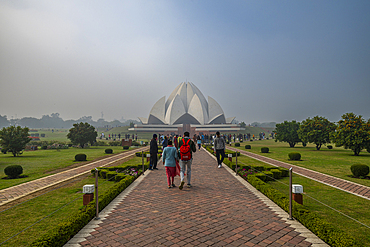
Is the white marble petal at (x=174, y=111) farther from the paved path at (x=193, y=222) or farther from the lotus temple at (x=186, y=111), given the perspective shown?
the paved path at (x=193, y=222)

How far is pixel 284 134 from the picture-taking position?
2619 centimetres

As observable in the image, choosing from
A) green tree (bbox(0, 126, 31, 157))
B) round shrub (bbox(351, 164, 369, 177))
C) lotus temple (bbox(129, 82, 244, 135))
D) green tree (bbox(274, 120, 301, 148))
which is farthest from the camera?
lotus temple (bbox(129, 82, 244, 135))

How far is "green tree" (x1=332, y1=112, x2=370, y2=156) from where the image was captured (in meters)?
16.4

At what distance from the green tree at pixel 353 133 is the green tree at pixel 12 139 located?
23.5 m

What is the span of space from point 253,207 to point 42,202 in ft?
16.7

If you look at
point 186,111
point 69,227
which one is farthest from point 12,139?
point 186,111

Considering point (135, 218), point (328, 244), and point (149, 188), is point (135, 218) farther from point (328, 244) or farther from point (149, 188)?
point (328, 244)

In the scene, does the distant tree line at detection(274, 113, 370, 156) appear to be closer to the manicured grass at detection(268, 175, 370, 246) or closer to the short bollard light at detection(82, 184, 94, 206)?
the manicured grass at detection(268, 175, 370, 246)

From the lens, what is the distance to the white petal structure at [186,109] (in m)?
62.4

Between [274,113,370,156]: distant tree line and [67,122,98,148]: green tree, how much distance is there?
21.2 metres

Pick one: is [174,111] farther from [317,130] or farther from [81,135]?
[317,130]

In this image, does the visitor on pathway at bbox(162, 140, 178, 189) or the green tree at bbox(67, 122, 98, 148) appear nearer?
the visitor on pathway at bbox(162, 140, 178, 189)

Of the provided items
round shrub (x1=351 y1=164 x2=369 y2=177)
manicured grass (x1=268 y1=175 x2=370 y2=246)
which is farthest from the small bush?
round shrub (x1=351 y1=164 x2=369 y2=177)

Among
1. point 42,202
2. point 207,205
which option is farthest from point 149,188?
point 42,202
